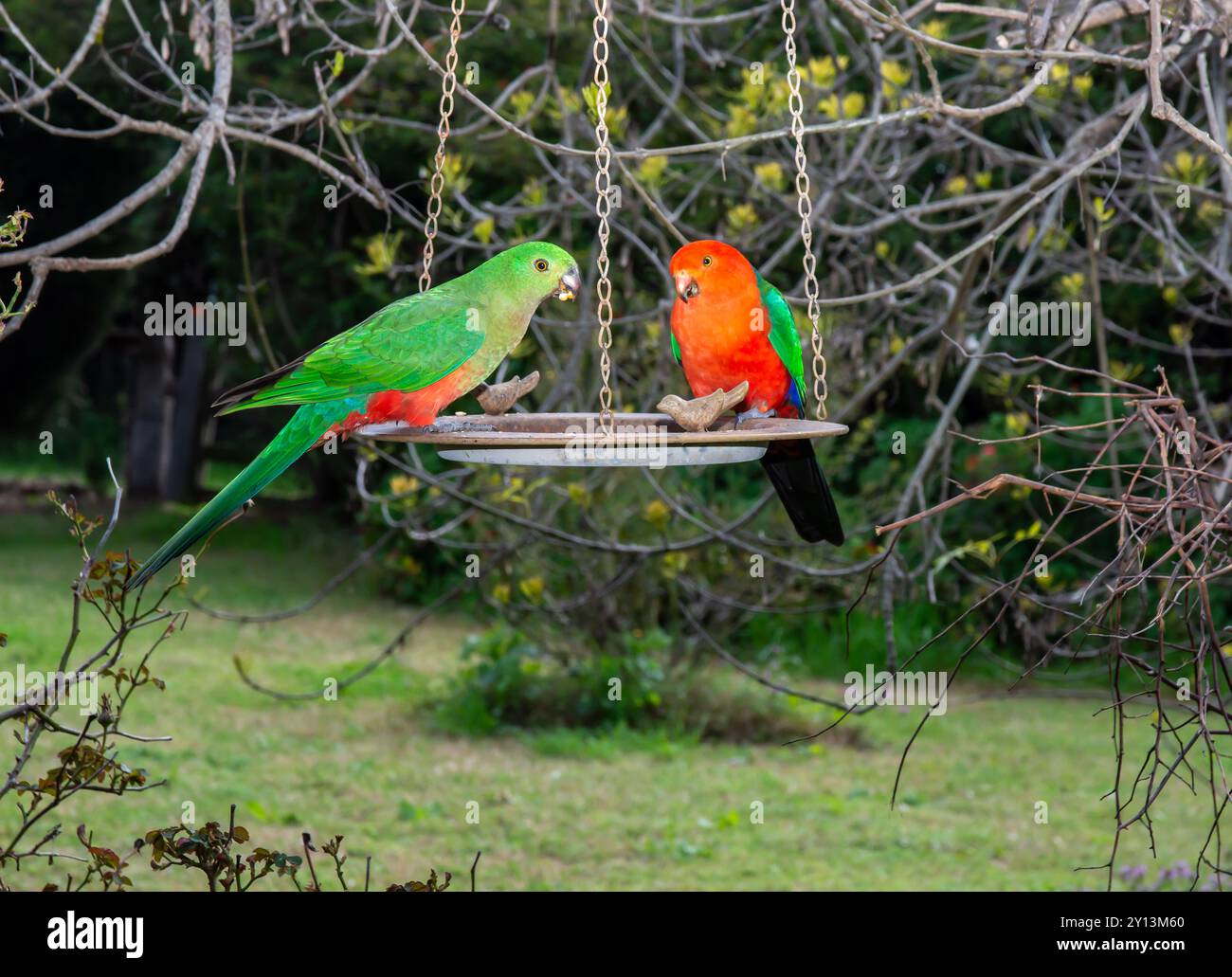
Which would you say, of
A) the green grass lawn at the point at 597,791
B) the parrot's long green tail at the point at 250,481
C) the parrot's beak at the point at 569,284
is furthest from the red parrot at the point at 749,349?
the green grass lawn at the point at 597,791

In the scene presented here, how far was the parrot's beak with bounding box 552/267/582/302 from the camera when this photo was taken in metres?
2.73

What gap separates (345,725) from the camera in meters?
7.52

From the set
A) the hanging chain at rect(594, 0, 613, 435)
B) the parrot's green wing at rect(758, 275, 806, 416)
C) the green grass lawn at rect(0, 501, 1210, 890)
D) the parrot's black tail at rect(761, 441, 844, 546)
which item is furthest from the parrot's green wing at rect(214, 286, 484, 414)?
the green grass lawn at rect(0, 501, 1210, 890)

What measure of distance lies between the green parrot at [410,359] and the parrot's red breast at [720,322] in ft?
1.65

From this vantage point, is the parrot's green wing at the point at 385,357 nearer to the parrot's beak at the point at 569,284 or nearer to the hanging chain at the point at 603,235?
the parrot's beak at the point at 569,284

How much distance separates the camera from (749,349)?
3.34 metres

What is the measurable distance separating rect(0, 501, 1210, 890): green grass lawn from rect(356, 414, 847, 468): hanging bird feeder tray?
211 cm

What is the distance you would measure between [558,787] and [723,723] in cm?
127

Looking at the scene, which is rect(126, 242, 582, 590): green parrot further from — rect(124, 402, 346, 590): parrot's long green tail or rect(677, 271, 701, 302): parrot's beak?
rect(677, 271, 701, 302): parrot's beak

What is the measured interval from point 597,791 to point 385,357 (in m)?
4.22

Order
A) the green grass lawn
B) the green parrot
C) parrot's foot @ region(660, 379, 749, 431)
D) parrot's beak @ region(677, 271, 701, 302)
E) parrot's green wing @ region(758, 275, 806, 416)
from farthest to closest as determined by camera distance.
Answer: the green grass lawn, parrot's green wing @ region(758, 275, 806, 416), parrot's beak @ region(677, 271, 701, 302), the green parrot, parrot's foot @ region(660, 379, 749, 431)

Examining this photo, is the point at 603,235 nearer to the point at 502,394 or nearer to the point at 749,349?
the point at 502,394

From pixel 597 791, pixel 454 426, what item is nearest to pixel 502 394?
pixel 454 426
